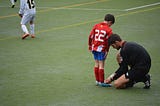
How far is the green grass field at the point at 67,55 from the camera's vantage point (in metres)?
9.11

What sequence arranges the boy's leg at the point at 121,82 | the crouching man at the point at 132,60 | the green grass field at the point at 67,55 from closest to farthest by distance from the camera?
the green grass field at the point at 67,55
the crouching man at the point at 132,60
the boy's leg at the point at 121,82

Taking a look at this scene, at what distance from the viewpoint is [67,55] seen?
12984 mm

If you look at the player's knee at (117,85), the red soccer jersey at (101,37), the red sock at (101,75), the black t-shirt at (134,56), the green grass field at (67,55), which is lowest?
the green grass field at (67,55)

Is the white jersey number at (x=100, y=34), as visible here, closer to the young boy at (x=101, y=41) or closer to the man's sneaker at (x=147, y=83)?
the young boy at (x=101, y=41)

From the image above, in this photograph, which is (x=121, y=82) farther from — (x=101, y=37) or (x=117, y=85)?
Result: (x=101, y=37)

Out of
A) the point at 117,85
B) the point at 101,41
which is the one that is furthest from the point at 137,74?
the point at 101,41

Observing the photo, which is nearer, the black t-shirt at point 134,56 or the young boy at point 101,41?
the black t-shirt at point 134,56

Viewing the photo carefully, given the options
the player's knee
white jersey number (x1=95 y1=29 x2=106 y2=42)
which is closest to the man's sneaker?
the player's knee

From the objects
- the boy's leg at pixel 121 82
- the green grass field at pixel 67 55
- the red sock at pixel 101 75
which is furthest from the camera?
the red sock at pixel 101 75

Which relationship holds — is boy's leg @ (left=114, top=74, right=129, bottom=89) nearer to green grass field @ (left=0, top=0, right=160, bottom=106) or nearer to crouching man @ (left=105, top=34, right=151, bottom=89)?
crouching man @ (left=105, top=34, right=151, bottom=89)

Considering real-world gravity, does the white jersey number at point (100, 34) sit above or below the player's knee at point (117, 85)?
above

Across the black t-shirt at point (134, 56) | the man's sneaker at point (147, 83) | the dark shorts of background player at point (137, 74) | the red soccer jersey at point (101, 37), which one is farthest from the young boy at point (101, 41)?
the man's sneaker at point (147, 83)

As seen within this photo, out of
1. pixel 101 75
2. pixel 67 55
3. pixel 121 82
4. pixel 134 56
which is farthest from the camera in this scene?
pixel 67 55

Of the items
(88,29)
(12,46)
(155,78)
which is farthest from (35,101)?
(88,29)
